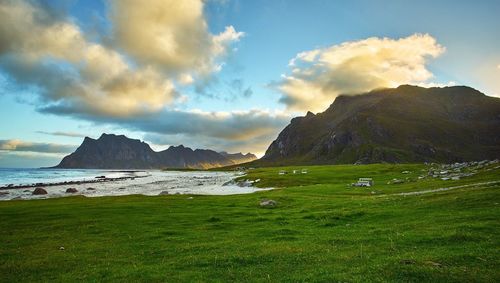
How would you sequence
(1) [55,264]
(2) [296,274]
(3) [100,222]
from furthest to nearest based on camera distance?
(3) [100,222] < (1) [55,264] < (2) [296,274]

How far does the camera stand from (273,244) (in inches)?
1134

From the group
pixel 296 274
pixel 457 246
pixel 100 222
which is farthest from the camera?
pixel 100 222

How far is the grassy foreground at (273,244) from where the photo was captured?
20.6 m

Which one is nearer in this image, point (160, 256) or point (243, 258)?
point (243, 258)

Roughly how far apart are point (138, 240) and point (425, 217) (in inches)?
1109

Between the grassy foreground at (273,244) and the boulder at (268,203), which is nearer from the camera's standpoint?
the grassy foreground at (273,244)

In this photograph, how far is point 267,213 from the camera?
1864 inches

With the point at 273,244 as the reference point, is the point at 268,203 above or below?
above

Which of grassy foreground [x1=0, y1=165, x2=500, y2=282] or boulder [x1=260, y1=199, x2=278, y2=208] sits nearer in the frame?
grassy foreground [x1=0, y1=165, x2=500, y2=282]

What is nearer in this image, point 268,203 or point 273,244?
point 273,244

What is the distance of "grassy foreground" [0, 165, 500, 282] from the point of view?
67.7 ft

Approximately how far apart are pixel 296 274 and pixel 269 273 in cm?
171

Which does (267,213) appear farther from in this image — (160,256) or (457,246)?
(457,246)

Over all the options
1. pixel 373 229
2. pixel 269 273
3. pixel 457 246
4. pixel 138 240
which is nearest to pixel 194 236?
pixel 138 240
